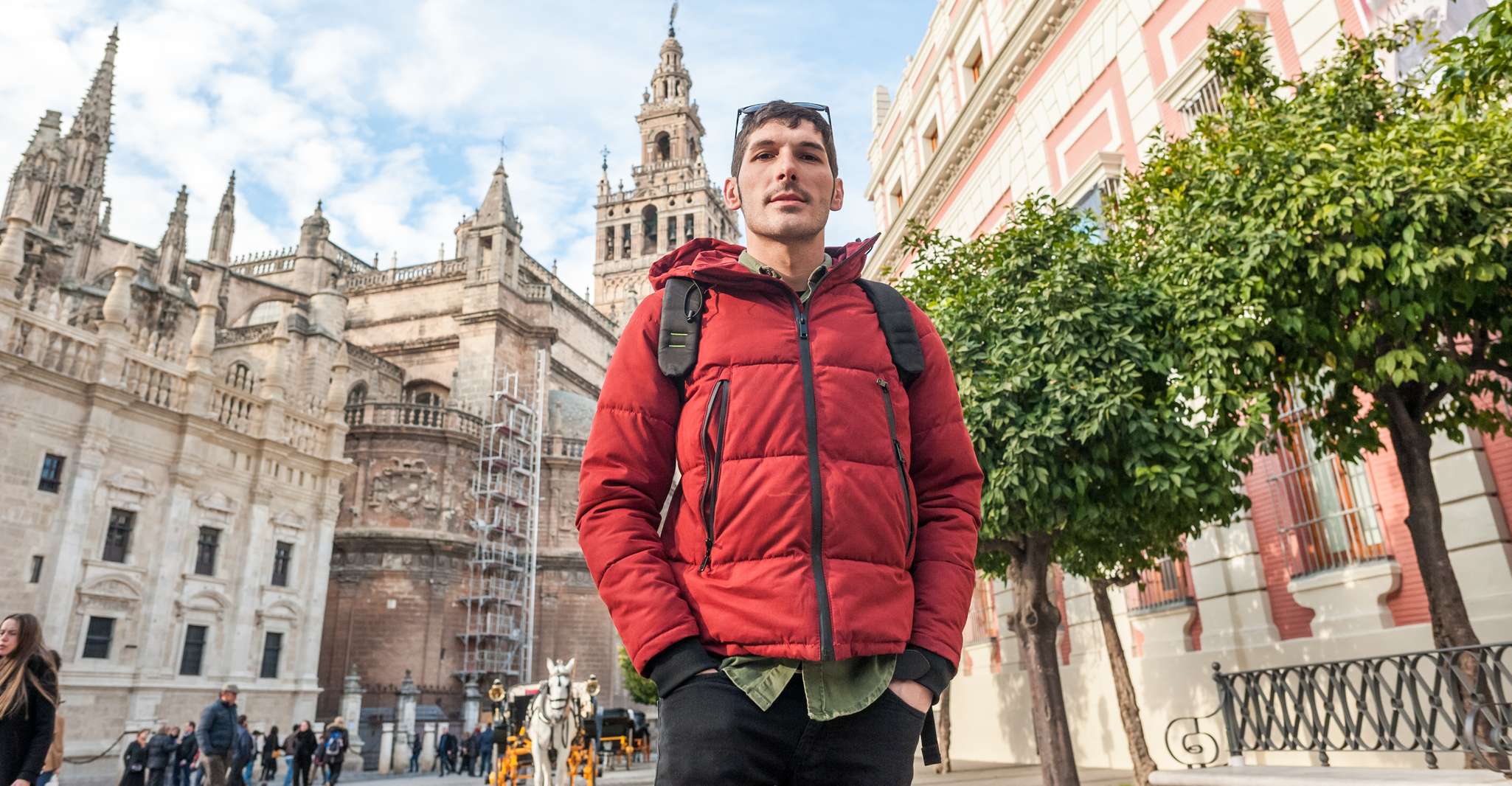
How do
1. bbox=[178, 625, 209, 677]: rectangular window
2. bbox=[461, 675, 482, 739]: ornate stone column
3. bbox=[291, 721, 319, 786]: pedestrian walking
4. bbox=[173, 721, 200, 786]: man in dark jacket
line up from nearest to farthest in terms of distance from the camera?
bbox=[173, 721, 200, 786]: man in dark jacket
bbox=[291, 721, 319, 786]: pedestrian walking
bbox=[178, 625, 209, 677]: rectangular window
bbox=[461, 675, 482, 739]: ornate stone column

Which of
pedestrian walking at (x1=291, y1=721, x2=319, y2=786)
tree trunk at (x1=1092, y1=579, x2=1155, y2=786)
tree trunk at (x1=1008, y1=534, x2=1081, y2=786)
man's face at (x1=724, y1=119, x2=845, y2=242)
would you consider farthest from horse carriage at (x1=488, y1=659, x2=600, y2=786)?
man's face at (x1=724, y1=119, x2=845, y2=242)

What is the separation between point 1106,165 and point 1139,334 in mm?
6478

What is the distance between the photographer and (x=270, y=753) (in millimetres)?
20422

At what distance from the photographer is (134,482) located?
65.1 ft

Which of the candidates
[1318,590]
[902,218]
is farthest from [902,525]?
[902,218]

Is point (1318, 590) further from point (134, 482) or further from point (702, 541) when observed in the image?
point (134, 482)

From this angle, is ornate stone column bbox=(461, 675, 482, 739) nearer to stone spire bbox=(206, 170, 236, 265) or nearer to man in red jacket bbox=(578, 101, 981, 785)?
stone spire bbox=(206, 170, 236, 265)

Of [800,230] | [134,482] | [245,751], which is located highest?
[134,482]

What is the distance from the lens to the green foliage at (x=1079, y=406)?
8531 millimetres

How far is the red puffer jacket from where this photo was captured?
1917mm

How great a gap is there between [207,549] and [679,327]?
23492mm

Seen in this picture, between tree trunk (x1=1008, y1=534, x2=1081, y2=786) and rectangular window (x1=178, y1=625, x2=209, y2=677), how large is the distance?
62.9 feet

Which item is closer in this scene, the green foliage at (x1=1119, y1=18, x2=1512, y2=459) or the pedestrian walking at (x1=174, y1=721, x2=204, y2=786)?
the green foliage at (x1=1119, y1=18, x2=1512, y2=459)

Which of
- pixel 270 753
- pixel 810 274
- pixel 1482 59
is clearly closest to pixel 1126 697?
pixel 1482 59
